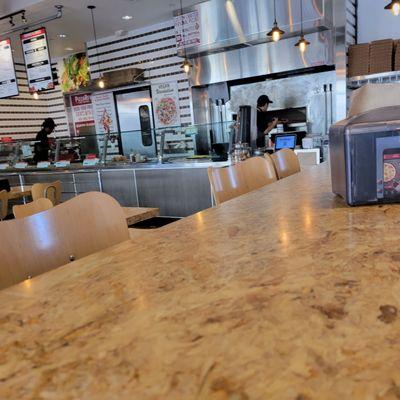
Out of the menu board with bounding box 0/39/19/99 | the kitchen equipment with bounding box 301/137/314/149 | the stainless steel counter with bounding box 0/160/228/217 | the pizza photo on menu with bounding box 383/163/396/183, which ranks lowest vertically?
the stainless steel counter with bounding box 0/160/228/217

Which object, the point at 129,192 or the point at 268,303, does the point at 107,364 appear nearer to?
the point at 268,303

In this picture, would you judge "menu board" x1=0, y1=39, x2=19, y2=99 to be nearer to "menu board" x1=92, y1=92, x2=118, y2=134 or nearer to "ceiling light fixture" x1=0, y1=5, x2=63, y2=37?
"ceiling light fixture" x1=0, y1=5, x2=63, y2=37

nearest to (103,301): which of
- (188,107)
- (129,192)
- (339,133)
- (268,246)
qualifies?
(268,246)

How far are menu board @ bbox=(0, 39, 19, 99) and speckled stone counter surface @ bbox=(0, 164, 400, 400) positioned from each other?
679cm

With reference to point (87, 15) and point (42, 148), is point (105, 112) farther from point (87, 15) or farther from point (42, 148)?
point (42, 148)

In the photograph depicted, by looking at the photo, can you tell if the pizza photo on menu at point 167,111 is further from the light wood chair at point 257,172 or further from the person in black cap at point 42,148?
the light wood chair at point 257,172

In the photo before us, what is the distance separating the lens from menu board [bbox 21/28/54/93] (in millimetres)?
6070

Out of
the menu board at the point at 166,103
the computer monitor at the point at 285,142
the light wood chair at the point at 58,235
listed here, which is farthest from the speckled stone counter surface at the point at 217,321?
the menu board at the point at 166,103

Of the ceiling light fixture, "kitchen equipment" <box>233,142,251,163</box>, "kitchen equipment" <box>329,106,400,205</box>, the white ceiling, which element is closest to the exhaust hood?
the white ceiling

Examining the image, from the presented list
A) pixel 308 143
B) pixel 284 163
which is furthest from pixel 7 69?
pixel 284 163

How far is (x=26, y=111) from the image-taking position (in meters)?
10.0

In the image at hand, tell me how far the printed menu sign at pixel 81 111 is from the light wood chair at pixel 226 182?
8332 millimetres

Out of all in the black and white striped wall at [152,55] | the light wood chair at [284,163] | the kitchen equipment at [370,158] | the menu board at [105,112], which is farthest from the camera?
the menu board at [105,112]

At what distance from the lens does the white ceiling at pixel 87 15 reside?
19.9 ft
